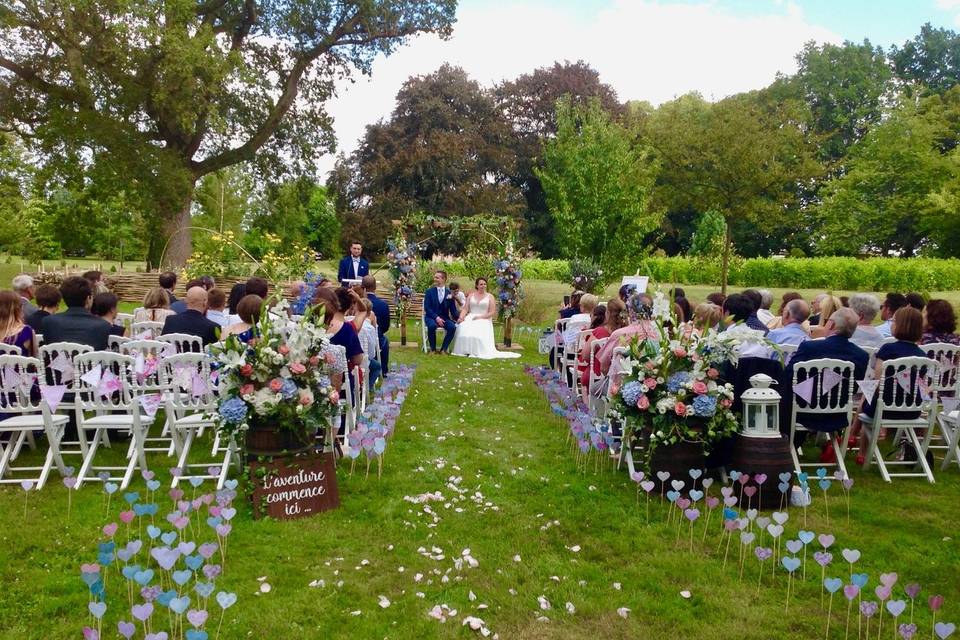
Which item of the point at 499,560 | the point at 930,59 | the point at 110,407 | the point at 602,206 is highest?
the point at 930,59

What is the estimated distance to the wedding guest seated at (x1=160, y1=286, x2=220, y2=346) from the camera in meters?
6.51

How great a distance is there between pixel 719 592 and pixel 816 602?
1.61 ft

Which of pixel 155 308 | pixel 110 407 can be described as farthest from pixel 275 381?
pixel 155 308

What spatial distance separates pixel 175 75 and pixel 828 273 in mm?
28799

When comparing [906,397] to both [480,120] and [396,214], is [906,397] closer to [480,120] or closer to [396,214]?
[396,214]

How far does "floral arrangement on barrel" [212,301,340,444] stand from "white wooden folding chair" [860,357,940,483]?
4.43 meters

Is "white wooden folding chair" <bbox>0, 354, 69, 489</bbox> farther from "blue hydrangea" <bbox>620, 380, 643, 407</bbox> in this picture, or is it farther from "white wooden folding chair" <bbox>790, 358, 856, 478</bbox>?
"white wooden folding chair" <bbox>790, 358, 856, 478</bbox>

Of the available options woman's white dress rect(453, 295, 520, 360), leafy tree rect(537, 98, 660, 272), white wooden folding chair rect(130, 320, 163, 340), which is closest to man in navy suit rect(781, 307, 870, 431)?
white wooden folding chair rect(130, 320, 163, 340)

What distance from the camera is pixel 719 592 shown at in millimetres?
3754

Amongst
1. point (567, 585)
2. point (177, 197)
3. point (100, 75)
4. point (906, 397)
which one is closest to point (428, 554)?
point (567, 585)

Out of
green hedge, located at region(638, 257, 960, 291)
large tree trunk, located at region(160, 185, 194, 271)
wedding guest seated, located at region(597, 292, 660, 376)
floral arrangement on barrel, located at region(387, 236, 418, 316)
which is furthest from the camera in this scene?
green hedge, located at region(638, 257, 960, 291)

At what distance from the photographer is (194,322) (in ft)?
21.5

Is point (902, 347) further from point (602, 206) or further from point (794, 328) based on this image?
point (602, 206)

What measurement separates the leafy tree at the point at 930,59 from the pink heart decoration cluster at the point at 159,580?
52.8m
